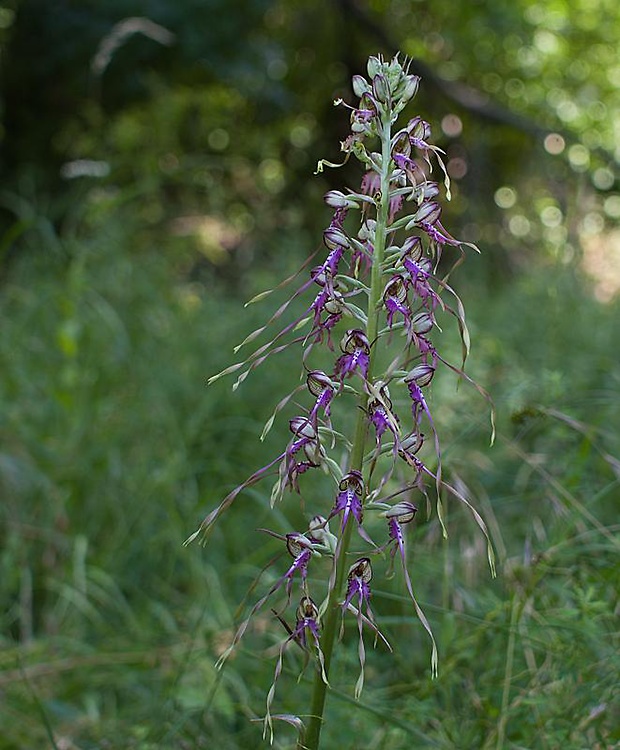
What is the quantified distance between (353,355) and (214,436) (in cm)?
250

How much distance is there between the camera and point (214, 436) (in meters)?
3.48

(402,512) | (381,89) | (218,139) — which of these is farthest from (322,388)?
(218,139)

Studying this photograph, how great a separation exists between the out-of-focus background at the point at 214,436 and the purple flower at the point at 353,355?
55cm

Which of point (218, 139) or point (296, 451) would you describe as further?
point (218, 139)

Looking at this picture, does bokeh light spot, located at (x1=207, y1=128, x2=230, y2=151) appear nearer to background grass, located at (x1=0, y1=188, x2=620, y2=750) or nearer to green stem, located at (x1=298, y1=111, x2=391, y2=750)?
background grass, located at (x1=0, y1=188, x2=620, y2=750)

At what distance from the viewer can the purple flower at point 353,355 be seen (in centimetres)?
101

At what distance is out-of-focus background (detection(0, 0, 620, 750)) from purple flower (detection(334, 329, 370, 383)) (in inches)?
21.5

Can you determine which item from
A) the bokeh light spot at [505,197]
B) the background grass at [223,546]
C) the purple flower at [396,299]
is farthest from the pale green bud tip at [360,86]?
the bokeh light spot at [505,197]

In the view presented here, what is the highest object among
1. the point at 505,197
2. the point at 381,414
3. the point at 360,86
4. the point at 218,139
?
the point at 360,86

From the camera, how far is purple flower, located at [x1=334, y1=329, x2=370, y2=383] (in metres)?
1.01

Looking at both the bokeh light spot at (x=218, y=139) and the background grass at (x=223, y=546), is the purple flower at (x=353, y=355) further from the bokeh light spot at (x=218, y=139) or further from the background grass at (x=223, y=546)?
the bokeh light spot at (x=218, y=139)

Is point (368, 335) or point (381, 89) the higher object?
point (381, 89)

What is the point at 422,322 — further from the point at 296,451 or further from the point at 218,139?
the point at 218,139

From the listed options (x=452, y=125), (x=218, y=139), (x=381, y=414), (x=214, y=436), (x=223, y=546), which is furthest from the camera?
(x=218, y=139)
